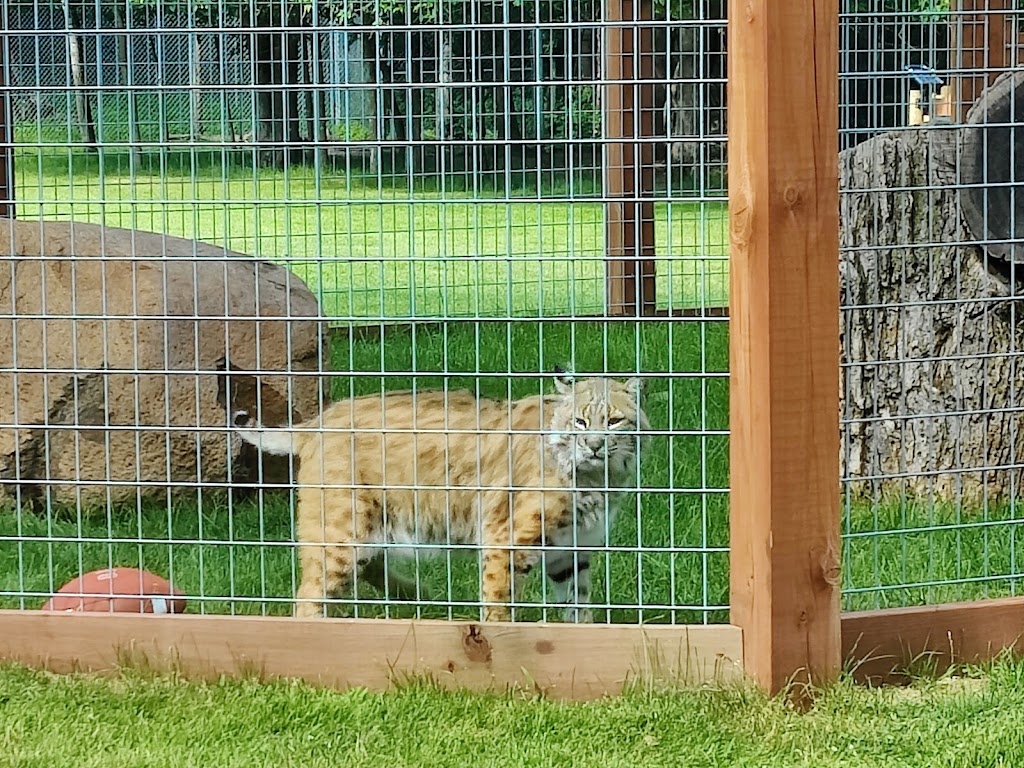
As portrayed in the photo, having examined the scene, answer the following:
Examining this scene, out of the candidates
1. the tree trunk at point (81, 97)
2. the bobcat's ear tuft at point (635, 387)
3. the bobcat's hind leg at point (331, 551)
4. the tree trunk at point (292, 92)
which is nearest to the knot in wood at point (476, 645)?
the bobcat's hind leg at point (331, 551)

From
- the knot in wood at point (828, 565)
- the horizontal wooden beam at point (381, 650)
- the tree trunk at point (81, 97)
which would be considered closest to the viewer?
the knot in wood at point (828, 565)

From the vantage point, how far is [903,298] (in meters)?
6.32

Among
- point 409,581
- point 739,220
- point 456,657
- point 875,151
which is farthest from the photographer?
point 875,151

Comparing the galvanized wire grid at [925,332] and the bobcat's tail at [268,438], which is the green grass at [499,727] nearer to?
the bobcat's tail at [268,438]

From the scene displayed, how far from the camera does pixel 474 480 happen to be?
4.91 metres

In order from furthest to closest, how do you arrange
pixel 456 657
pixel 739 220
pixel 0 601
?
pixel 0 601
pixel 456 657
pixel 739 220

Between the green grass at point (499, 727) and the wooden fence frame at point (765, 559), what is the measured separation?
3.3 inches

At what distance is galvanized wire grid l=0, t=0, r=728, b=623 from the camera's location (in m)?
4.07

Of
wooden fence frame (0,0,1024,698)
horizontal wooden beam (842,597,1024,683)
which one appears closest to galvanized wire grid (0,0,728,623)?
wooden fence frame (0,0,1024,698)

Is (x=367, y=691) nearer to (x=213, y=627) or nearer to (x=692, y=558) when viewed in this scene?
(x=213, y=627)

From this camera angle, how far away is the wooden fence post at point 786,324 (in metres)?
3.65

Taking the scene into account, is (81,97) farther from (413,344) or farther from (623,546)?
(623,546)

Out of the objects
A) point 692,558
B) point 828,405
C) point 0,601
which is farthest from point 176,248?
point 828,405

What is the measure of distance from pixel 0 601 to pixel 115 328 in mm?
1696
